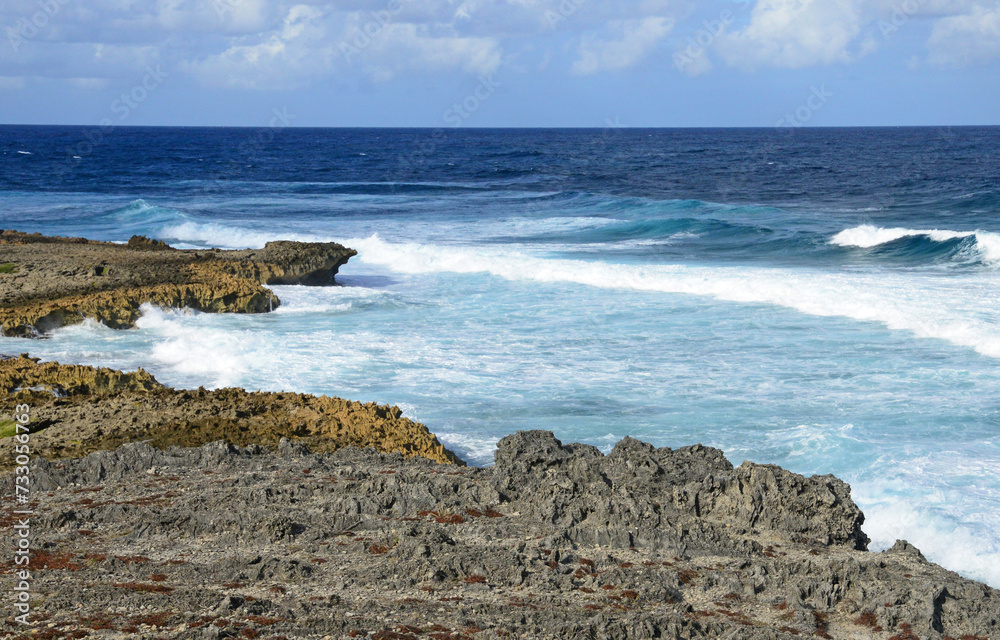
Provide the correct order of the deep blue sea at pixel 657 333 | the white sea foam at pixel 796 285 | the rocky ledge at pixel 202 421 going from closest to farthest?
the rocky ledge at pixel 202 421
the deep blue sea at pixel 657 333
the white sea foam at pixel 796 285

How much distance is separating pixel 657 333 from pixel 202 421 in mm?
9720

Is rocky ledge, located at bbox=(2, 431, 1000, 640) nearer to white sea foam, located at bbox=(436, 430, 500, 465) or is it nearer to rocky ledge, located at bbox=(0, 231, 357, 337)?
white sea foam, located at bbox=(436, 430, 500, 465)

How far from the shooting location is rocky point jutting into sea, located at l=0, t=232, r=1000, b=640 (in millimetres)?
5652

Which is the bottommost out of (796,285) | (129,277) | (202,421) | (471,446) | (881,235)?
(471,446)

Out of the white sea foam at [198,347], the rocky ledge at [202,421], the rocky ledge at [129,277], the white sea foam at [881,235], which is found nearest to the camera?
the rocky ledge at [202,421]

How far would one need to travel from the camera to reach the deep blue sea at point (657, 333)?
1120 cm

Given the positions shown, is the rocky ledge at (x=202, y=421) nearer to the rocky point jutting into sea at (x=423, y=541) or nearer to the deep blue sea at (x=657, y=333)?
the rocky point jutting into sea at (x=423, y=541)

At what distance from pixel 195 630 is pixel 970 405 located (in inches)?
439

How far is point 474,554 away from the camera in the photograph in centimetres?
653

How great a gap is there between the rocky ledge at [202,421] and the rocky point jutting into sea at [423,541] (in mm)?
36

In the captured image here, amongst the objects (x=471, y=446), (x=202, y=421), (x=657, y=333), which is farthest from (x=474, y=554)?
(x=657, y=333)

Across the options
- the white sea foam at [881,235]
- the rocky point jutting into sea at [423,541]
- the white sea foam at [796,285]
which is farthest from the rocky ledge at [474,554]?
the white sea foam at [881,235]

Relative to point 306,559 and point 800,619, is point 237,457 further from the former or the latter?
point 800,619

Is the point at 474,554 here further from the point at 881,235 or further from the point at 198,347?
the point at 881,235
